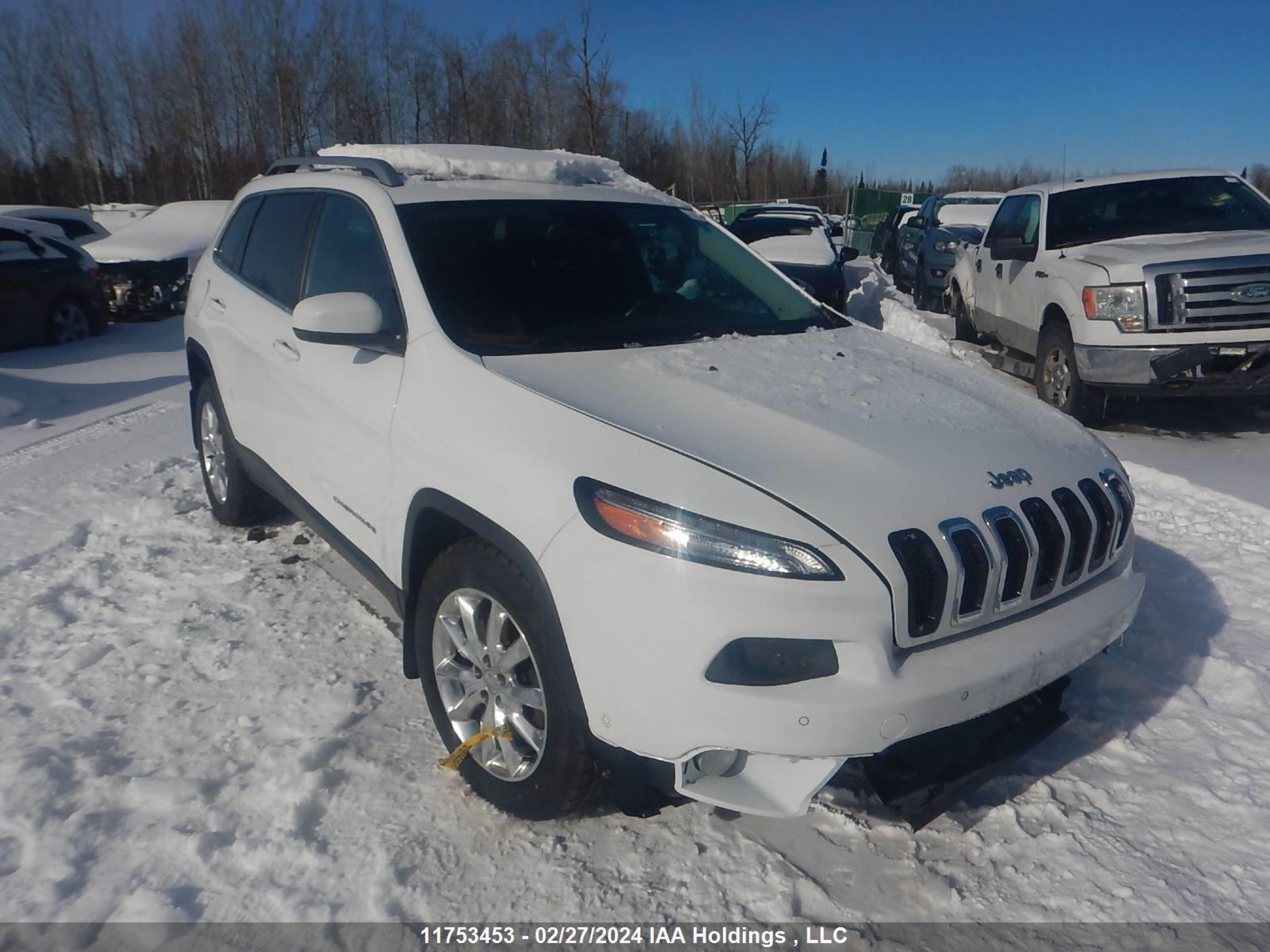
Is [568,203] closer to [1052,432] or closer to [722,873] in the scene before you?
[1052,432]

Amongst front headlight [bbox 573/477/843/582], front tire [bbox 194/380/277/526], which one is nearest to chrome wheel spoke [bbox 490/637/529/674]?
front headlight [bbox 573/477/843/582]

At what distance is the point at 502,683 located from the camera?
8.40 feet

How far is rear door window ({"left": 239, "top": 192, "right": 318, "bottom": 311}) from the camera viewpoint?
3863 millimetres

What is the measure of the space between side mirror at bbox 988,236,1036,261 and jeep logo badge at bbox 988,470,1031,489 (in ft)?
A: 19.4

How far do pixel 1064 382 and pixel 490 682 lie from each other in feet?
19.2

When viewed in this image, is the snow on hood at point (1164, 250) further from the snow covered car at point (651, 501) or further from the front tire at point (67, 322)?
the front tire at point (67, 322)

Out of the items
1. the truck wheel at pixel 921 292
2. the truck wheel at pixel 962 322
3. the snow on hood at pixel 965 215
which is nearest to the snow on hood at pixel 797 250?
the truck wheel at pixel 962 322

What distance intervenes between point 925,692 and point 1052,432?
3.73ft

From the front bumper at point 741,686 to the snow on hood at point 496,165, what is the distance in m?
2.25

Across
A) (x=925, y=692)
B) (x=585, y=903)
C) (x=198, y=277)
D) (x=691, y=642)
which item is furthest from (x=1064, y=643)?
(x=198, y=277)

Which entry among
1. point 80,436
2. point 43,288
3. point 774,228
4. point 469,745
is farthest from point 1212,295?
point 43,288

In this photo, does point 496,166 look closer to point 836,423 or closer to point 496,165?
point 496,165

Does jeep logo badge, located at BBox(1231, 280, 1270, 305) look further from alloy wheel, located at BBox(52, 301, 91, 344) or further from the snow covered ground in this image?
alloy wheel, located at BBox(52, 301, 91, 344)

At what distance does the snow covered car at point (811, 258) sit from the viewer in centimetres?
1123
